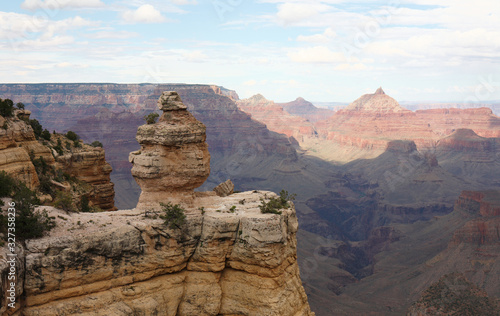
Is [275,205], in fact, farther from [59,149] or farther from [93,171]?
[59,149]

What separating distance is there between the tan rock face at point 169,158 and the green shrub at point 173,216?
1.66m

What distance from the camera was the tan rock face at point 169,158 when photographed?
2936cm

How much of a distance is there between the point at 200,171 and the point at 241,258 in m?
6.33

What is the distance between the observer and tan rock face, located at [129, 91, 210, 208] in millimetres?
29359

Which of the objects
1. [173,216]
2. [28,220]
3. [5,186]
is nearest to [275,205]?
[173,216]

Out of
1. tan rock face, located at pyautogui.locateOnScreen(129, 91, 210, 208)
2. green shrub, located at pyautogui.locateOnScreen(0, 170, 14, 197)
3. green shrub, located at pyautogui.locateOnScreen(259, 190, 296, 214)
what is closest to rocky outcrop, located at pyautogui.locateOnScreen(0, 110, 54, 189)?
green shrub, located at pyautogui.locateOnScreen(0, 170, 14, 197)

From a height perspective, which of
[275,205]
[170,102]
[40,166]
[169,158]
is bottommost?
[275,205]

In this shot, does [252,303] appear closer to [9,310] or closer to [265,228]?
[265,228]

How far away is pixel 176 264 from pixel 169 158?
6835 mm

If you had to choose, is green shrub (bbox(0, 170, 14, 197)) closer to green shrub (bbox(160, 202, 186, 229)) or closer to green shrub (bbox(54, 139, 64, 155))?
green shrub (bbox(160, 202, 186, 229))

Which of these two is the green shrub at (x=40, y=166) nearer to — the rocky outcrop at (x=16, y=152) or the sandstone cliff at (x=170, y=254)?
the rocky outcrop at (x=16, y=152)

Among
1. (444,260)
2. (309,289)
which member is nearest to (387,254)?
(444,260)

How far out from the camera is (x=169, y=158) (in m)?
29.8

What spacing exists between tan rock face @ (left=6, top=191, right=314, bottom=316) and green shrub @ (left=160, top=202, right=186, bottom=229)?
30 cm
